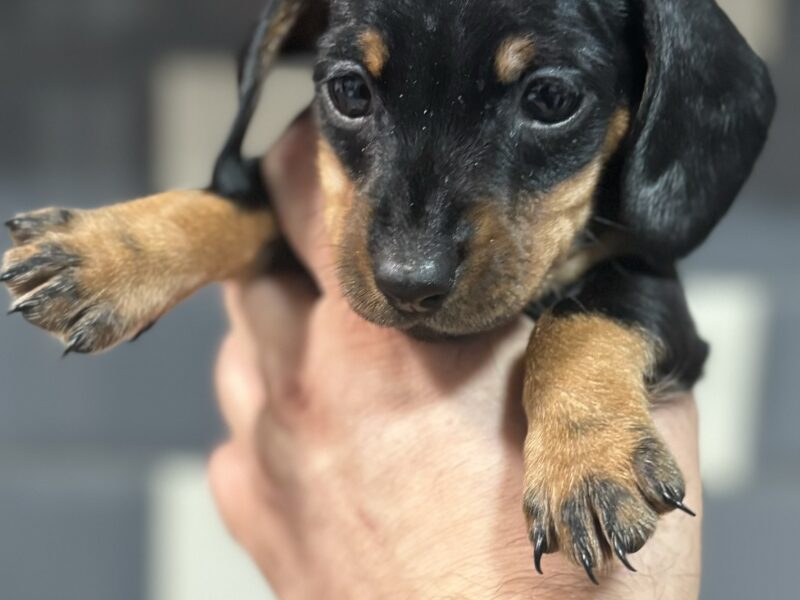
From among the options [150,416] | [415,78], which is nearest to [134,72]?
[150,416]

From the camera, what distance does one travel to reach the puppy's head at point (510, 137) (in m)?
1.25

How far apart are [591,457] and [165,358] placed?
198 centimetres

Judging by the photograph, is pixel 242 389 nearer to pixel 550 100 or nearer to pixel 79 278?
pixel 79 278

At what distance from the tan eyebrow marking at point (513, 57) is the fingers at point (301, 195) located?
51cm

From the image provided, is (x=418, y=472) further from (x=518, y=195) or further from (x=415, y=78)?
(x=415, y=78)

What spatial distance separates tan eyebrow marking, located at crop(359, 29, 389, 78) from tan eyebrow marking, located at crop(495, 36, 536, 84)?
6.3 inches

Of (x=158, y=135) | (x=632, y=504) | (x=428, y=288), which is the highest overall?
(x=428, y=288)

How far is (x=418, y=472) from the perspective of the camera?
1.48 m

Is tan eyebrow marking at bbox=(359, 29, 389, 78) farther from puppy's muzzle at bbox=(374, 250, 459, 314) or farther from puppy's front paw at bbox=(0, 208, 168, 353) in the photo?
puppy's front paw at bbox=(0, 208, 168, 353)

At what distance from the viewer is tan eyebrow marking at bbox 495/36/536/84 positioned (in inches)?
49.7

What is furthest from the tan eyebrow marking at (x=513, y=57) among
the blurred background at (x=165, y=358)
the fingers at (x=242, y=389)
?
the blurred background at (x=165, y=358)

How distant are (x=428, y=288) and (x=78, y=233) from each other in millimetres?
608

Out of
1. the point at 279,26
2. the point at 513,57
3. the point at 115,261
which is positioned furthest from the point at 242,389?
the point at 513,57

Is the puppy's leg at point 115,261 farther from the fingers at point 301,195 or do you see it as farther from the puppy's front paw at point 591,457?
the puppy's front paw at point 591,457
